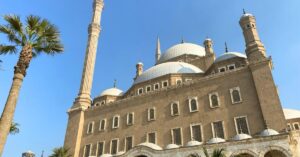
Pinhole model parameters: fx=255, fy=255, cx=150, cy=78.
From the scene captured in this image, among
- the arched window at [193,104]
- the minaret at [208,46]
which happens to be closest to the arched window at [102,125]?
the arched window at [193,104]

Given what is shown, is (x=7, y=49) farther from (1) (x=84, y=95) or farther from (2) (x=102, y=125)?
(1) (x=84, y=95)

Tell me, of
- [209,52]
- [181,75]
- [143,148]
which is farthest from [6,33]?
[209,52]

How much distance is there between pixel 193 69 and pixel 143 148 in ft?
40.5

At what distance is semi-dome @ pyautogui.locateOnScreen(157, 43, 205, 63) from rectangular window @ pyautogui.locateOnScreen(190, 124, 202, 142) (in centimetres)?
1652

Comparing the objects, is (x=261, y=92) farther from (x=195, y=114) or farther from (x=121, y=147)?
(x=121, y=147)

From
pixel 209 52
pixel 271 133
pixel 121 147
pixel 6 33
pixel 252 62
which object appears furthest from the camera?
pixel 209 52

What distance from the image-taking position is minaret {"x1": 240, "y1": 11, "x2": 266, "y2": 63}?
21812mm

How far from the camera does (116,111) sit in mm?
26594

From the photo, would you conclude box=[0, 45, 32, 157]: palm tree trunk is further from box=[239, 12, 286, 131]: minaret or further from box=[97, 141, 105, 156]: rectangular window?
box=[97, 141, 105, 156]: rectangular window

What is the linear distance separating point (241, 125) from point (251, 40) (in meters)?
8.10

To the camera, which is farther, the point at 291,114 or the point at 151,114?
the point at 291,114

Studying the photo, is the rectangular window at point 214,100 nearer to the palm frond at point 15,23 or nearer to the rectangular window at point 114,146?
the rectangular window at point 114,146

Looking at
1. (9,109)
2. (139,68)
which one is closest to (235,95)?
(9,109)

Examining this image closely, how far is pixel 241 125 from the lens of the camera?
19.6 m
